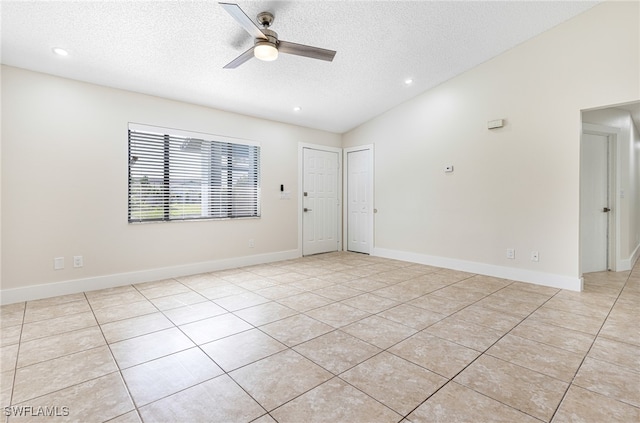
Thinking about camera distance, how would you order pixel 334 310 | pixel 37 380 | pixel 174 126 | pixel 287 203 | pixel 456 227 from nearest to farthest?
pixel 37 380
pixel 334 310
pixel 174 126
pixel 456 227
pixel 287 203

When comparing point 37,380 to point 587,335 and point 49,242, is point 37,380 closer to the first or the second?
point 49,242

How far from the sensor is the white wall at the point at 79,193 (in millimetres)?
3203

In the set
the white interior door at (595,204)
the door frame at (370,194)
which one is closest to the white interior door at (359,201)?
the door frame at (370,194)

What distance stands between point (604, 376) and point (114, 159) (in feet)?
16.5

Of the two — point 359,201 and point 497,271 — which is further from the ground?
point 359,201

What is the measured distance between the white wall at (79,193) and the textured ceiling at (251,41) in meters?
0.25

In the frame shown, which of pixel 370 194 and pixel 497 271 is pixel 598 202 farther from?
pixel 370 194

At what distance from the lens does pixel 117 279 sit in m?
3.81

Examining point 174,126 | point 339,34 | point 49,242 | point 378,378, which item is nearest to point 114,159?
point 174,126

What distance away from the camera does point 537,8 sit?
10.7ft

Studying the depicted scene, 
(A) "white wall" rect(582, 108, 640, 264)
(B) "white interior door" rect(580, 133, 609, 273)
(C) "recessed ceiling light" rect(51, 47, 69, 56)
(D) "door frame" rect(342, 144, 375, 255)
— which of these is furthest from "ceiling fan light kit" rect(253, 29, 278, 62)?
(B) "white interior door" rect(580, 133, 609, 273)

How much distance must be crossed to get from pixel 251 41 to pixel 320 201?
346 centimetres

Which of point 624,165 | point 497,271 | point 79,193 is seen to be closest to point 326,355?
point 497,271

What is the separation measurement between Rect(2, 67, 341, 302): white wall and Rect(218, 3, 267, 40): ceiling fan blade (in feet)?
7.80
